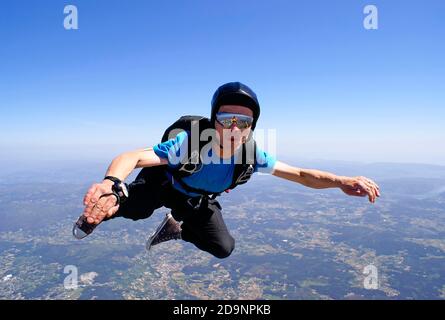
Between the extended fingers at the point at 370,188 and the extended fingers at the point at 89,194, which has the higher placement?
the extended fingers at the point at 89,194

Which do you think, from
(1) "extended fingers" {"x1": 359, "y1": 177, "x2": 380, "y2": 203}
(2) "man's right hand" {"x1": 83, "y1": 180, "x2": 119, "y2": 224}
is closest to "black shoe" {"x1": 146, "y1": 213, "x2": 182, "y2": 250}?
(1) "extended fingers" {"x1": 359, "y1": 177, "x2": 380, "y2": 203}

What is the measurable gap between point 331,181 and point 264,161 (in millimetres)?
839

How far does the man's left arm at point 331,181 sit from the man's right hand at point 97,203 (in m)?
2.38

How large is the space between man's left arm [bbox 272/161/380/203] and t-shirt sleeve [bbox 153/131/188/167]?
128cm

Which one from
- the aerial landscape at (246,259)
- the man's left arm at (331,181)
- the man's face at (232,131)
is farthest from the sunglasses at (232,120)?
the aerial landscape at (246,259)

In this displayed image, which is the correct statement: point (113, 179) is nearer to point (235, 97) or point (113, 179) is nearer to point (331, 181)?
point (235, 97)

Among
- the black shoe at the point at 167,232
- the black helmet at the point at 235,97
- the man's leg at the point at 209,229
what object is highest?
the black helmet at the point at 235,97

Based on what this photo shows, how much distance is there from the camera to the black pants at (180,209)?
13.7 ft

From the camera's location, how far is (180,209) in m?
4.70

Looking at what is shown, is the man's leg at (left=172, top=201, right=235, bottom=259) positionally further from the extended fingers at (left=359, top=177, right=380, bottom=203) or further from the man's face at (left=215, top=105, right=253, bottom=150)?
the extended fingers at (left=359, top=177, right=380, bottom=203)

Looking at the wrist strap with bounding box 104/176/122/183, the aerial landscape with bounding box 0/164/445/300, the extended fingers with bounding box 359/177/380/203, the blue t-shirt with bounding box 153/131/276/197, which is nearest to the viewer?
the wrist strap with bounding box 104/176/122/183

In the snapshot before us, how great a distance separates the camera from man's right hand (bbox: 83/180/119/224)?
1981mm

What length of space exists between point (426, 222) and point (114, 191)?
153 m

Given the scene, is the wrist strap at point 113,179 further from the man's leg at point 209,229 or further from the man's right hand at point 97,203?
the man's leg at point 209,229
